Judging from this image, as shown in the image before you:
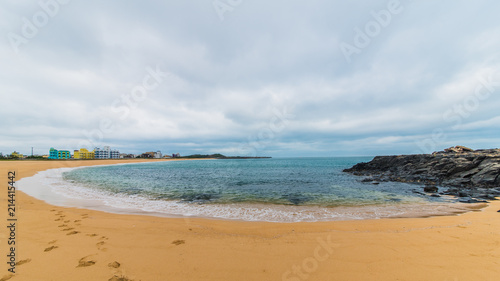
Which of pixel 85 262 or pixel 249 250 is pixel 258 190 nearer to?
pixel 249 250

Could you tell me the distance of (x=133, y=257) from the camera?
5.00 metres

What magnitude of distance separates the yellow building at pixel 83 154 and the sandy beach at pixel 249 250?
175099 millimetres

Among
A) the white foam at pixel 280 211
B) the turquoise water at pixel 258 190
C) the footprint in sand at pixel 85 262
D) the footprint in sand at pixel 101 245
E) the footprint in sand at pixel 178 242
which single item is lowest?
the turquoise water at pixel 258 190

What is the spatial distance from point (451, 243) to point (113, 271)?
9.86 meters

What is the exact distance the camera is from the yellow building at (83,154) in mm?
138500

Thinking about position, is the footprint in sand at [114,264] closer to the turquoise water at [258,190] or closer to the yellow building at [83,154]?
the turquoise water at [258,190]

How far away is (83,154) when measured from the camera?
14012 centimetres

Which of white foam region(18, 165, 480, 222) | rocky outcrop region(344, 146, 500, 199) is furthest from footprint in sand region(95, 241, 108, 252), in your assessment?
rocky outcrop region(344, 146, 500, 199)

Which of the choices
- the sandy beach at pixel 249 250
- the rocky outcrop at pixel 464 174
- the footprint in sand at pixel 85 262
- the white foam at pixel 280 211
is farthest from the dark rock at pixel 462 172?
the footprint in sand at pixel 85 262

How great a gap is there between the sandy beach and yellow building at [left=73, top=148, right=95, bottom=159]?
175 metres

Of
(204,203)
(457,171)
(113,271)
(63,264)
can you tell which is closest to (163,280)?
(113,271)

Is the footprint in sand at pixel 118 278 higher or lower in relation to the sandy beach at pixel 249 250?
higher

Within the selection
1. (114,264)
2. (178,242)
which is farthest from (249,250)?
(114,264)

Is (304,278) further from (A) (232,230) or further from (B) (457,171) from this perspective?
(B) (457,171)
